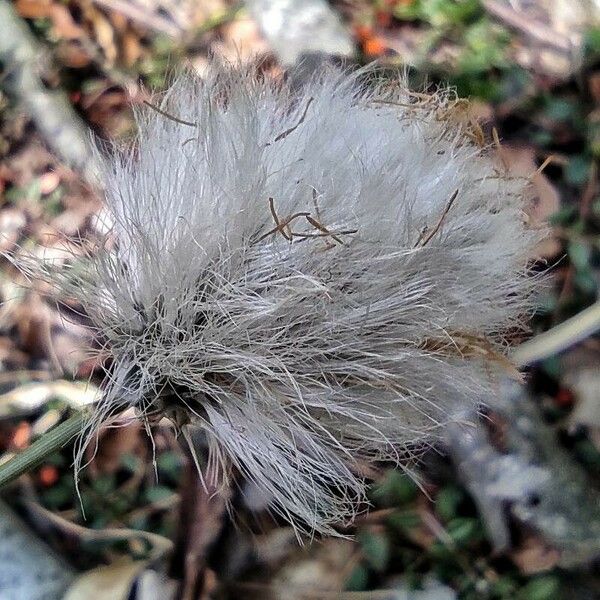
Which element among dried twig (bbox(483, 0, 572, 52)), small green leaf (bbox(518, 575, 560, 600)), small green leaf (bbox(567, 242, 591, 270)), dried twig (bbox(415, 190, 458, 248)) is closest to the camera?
dried twig (bbox(415, 190, 458, 248))

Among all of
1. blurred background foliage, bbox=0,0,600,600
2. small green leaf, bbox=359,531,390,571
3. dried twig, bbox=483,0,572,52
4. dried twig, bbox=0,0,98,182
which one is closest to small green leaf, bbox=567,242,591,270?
blurred background foliage, bbox=0,0,600,600

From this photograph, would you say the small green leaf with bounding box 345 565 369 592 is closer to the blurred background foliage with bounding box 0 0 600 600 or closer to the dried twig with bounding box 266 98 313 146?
the blurred background foliage with bounding box 0 0 600 600

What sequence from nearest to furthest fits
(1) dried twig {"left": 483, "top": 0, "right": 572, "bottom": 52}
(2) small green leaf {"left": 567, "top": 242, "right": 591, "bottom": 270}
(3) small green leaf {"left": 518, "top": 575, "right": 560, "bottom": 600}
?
(3) small green leaf {"left": 518, "top": 575, "right": 560, "bottom": 600} < (2) small green leaf {"left": 567, "top": 242, "right": 591, "bottom": 270} < (1) dried twig {"left": 483, "top": 0, "right": 572, "bottom": 52}

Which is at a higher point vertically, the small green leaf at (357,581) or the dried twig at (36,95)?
the dried twig at (36,95)


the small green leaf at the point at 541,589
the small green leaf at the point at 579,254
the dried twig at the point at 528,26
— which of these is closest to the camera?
the small green leaf at the point at 541,589

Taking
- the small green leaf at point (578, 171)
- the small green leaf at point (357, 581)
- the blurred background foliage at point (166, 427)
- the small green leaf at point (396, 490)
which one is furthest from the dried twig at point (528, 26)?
the small green leaf at point (357, 581)

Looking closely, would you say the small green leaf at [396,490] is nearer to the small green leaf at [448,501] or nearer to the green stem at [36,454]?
the small green leaf at [448,501]

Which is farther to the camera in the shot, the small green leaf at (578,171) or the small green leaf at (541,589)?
the small green leaf at (578,171)

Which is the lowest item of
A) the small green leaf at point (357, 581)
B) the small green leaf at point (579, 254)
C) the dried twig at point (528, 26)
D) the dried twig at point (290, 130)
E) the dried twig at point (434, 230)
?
the small green leaf at point (357, 581)

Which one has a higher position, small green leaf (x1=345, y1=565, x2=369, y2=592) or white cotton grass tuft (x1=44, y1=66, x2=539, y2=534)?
white cotton grass tuft (x1=44, y1=66, x2=539, y2=534)
